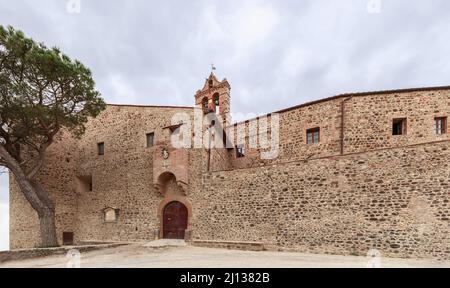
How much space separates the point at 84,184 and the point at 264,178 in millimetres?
13438

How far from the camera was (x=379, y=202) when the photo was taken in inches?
363

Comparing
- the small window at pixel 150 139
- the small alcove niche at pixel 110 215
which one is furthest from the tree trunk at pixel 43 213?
the small window at pixel 150 139

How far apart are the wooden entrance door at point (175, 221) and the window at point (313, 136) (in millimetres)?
7502

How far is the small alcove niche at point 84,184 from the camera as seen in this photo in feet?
58.8

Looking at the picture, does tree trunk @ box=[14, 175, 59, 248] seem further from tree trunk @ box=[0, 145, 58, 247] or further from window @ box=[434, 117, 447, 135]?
window @ box=[434, 117, 447, 135]

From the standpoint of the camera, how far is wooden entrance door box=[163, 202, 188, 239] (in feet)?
44.4

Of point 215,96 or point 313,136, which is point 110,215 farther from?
point 313,136

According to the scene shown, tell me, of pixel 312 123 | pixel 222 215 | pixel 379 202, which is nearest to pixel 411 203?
pixel 379 202

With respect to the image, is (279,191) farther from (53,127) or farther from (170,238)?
(53,127)

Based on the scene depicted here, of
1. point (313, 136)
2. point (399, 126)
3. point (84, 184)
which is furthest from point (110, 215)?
point (399, 126)

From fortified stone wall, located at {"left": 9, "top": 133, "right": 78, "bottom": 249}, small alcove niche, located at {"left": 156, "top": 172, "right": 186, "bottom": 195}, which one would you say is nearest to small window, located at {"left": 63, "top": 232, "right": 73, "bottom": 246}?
fortified stone wall, located at {"left": 9, "top": 133, "right": 78, "bottom": 249}

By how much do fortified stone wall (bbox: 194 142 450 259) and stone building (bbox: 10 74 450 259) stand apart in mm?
37
